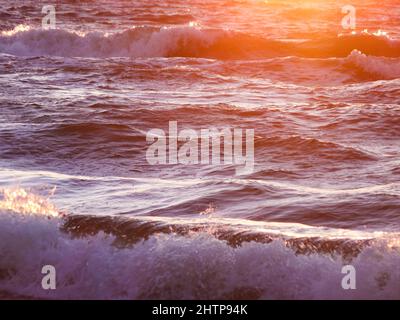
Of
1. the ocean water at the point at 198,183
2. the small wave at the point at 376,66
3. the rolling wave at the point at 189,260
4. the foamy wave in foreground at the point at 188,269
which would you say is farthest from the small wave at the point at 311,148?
the small wave at the point at 376,66

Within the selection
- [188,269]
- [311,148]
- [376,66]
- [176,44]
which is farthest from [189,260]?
[176,44]

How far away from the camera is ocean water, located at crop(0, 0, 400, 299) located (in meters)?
5.66

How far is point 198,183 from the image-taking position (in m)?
8.44

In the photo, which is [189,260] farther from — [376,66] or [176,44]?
[176,44]

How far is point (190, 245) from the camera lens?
19.4 feet

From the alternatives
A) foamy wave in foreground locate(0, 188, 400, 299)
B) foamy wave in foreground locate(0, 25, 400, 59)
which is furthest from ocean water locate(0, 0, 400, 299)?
foamy wave in foreground locate(0, 25, 400, 59)

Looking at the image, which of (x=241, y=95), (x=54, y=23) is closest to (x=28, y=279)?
(x=241, y=95)

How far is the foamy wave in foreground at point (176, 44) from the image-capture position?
2350 centimetres

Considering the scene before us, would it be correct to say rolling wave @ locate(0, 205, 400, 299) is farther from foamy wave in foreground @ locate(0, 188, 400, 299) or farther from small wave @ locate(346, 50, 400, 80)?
small wave @ locate(346, 50, 400, 80)

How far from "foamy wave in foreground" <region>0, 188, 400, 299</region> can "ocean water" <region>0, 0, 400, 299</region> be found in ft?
0.03

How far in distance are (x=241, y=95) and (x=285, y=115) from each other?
250 cm

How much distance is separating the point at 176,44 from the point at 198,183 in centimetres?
1699

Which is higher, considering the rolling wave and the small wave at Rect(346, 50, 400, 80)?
the rolling wave

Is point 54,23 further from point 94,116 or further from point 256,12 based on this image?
point 94,116
